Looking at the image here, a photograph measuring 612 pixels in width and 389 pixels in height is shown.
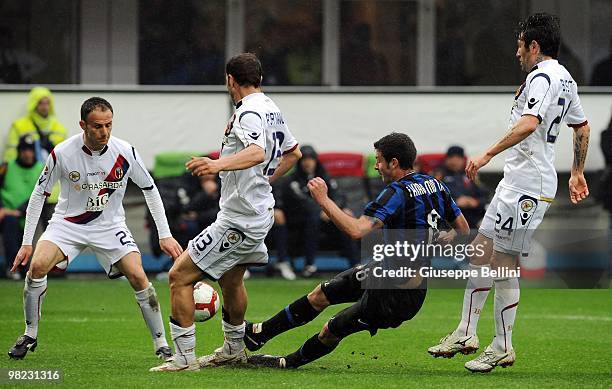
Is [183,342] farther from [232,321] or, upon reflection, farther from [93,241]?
[93,241]

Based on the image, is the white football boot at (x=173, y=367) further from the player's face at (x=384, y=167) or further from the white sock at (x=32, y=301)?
the player's face at (x=384, y=167)

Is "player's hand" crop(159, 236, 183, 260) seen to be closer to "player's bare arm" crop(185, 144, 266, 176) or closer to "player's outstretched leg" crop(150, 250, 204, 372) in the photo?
"player's outstretched leg" crop(150, 250, 204, 372)

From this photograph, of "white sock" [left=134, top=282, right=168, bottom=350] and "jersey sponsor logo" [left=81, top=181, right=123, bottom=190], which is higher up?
"jersey sponsor logo" [left=81, top=181, right=123, bottom=190]

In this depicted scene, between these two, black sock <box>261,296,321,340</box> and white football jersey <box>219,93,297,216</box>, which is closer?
white football jersey <box>219,93,297,216</box>

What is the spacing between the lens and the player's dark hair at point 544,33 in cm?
848

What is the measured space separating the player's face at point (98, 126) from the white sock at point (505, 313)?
3051 mm

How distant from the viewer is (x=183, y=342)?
827 centimetres

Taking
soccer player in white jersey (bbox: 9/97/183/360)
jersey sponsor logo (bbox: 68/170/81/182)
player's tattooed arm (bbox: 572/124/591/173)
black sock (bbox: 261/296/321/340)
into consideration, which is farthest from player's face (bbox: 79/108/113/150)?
player's tattooed arm (bbox: 572/124/591/173)

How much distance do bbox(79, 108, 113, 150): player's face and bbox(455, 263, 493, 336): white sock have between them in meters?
2.86

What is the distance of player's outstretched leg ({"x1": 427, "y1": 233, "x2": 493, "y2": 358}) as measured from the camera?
8656 mm

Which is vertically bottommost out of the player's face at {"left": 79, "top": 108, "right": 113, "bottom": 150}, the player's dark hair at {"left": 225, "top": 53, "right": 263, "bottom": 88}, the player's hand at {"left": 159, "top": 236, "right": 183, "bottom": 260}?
the player's hand at {"left": 159, "top": 236, "right": 183, "bottom": 260}

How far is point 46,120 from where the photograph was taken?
52.4ft

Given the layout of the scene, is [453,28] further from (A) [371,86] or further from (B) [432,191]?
(B) [432,191]

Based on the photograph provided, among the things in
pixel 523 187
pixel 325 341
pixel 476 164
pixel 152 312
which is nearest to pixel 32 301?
pixel 152 312
